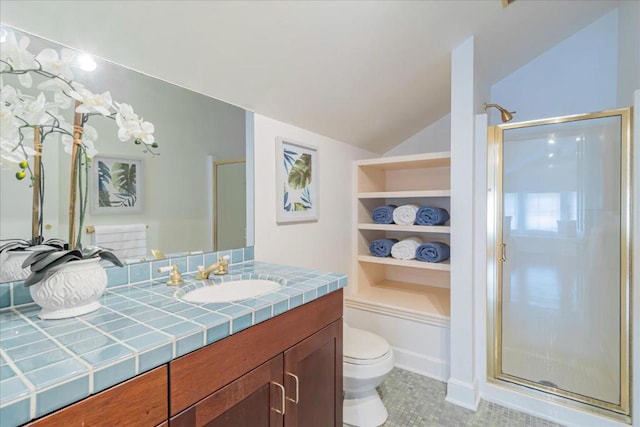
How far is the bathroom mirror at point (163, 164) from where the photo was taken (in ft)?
3.32

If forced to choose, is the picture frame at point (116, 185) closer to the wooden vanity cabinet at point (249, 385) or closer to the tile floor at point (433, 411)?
the wooden vanity cabinet at point (249, 385)

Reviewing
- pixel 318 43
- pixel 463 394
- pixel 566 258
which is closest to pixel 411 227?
pixel 566 258

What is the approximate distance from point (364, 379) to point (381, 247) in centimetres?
122

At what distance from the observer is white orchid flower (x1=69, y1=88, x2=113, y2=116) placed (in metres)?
0.93

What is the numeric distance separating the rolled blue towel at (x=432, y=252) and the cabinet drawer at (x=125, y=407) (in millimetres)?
2043

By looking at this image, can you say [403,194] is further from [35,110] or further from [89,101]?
[35,110]

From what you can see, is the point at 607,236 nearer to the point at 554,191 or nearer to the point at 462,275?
the point at 554,191

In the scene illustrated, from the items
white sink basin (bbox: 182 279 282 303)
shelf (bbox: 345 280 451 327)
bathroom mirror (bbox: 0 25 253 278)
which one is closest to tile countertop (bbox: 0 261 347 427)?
white sink basin (bbox: 182 279 282 303)

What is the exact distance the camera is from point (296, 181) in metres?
2.00

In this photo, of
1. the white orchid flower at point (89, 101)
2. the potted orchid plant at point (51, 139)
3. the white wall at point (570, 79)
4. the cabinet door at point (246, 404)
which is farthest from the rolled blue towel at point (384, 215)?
the white orchid flower at point (89, 101)

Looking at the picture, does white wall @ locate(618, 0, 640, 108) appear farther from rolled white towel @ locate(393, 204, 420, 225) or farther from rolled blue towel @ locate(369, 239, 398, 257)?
rolled blue towel @ locate(369, 239, 398, 257)

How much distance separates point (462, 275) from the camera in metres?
1.88

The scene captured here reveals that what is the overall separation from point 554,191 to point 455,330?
1116 mm

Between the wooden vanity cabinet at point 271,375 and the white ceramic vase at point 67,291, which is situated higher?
the white ceramic vase at point 67,291
